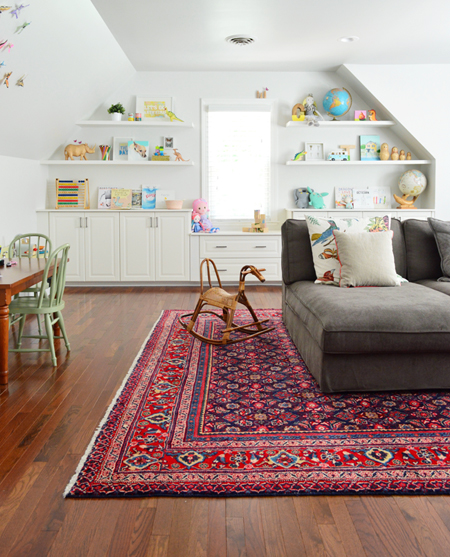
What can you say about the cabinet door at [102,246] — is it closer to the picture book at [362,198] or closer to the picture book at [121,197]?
the picture book at [121,197]

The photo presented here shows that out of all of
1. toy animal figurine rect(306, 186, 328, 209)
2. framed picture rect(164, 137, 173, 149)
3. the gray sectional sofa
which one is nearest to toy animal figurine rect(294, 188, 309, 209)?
toy animal figurine rect(306, 186, 328, 209)

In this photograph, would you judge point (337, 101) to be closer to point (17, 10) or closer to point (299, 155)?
point (299, 155)

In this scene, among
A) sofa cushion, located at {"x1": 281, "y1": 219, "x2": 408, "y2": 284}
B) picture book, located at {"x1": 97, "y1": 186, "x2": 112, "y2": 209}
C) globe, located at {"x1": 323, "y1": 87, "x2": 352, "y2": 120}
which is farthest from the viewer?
picture book, located at {"x1": 97, "y1": 186, "x2": 112, "y2": 209}

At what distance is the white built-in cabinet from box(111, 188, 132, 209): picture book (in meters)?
0.31

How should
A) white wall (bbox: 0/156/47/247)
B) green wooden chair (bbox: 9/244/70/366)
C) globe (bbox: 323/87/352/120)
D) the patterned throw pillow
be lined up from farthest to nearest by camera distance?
globe (bbox: 323/87/352/120) → white wall (bbox: 0/156/47/247) → the patterned throw pillow → green wooden chair (bbox: 9/244/70/366)

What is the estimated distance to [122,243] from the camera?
5980mm

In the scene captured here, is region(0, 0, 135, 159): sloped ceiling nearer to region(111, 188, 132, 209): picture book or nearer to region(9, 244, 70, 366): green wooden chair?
region(111, 188, 132, 209): picture book

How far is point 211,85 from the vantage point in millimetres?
6188

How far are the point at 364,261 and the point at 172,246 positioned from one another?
10.2 ft

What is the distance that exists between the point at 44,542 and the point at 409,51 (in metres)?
5.54

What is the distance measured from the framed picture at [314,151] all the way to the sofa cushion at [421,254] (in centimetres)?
272

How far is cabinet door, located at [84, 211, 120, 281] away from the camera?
19.5 ft

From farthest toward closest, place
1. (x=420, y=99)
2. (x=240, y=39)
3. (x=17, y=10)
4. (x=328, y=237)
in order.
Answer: (x=420, y=99)
(x=240, y=39)
(x=328, y=237)
(x=17, y=10)

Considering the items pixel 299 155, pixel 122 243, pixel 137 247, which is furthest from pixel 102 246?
pixel 299 155
